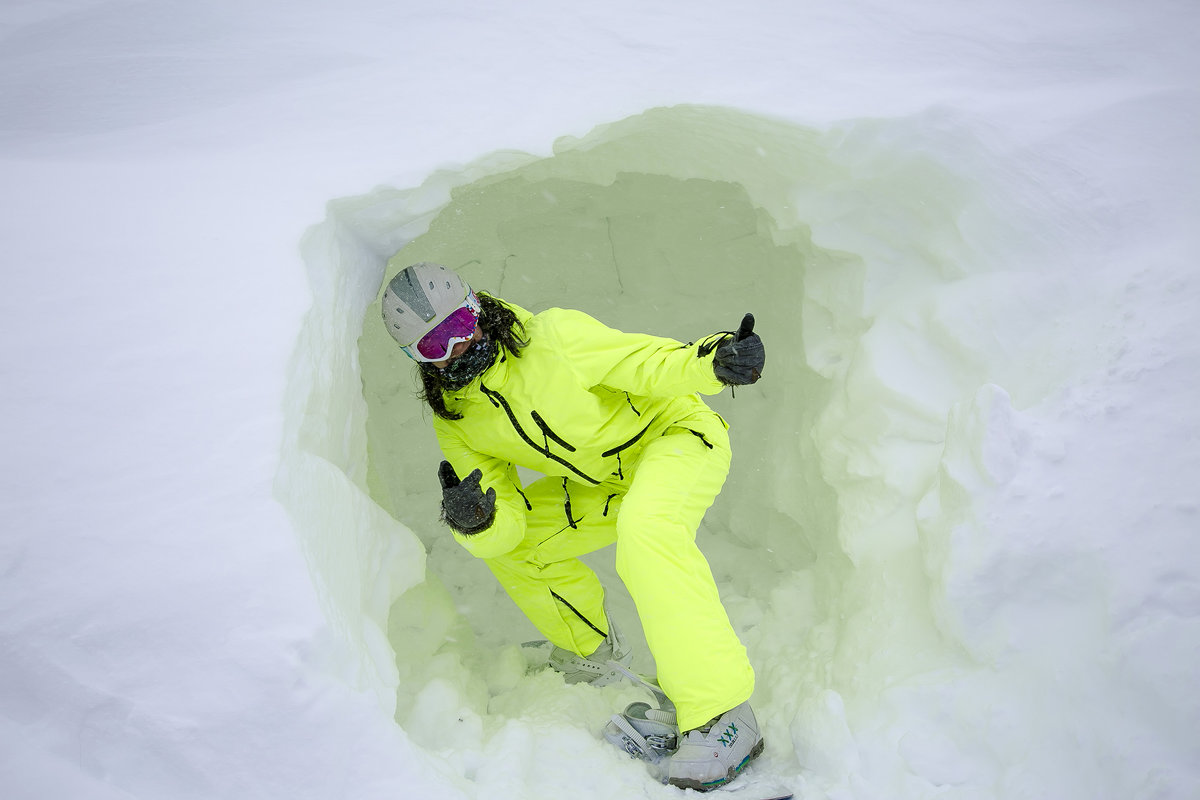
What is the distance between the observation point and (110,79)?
7.85 feet

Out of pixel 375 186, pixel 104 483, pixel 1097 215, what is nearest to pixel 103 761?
pixel 104 483

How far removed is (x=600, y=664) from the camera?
2713 millimetres

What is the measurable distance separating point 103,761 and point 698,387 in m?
1.49

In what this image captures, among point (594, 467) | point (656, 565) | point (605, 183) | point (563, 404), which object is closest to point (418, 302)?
point (563, 404)

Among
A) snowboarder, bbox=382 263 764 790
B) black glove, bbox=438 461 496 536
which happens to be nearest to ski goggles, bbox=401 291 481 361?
snowboarder, bbox=382 263 764 790

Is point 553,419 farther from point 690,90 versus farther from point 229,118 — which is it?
point 229,118

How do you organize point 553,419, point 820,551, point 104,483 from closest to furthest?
point 104,483 < point 553,419 < point 820,551

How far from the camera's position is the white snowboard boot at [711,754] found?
6.45 feet

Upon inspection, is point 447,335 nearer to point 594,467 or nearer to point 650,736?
point 594,467

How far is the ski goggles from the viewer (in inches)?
82.8

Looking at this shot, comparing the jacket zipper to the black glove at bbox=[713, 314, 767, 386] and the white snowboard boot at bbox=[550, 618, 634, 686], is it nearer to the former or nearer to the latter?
the black glove at bbox=[713, 314, 767, 386]

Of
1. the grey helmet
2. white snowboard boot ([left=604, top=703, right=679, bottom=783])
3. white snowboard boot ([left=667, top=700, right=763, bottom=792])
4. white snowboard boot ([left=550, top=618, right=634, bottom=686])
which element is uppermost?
the grey helmet

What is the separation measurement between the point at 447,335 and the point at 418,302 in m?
0.11

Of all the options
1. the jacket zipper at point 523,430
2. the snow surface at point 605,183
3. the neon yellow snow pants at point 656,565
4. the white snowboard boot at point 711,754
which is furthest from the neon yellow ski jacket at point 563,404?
the white snowboard boot at point 711,754
